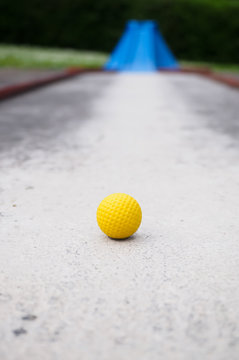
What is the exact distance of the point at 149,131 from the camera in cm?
512

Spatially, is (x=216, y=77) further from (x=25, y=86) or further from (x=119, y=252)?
(x=119, y=252)

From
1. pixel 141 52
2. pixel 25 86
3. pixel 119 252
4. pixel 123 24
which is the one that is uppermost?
pixel 123 24

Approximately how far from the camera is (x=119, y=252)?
1949 millimetres

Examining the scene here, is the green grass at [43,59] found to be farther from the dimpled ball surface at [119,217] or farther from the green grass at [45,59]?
the dimpled ball surface at [119,217]

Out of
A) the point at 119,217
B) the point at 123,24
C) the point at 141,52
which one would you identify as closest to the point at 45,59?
the point at 141,52

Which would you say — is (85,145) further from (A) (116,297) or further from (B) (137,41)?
(B) (137,41)

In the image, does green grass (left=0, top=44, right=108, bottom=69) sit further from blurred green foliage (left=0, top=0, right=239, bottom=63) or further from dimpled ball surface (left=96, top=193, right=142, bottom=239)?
dimpled ball surface (left=96, top=193, right=142, bottom=239)

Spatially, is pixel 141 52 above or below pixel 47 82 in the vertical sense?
above

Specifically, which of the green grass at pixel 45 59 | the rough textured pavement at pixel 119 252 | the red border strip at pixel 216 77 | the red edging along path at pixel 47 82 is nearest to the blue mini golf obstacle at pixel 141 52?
the green grass at pixel 45 59

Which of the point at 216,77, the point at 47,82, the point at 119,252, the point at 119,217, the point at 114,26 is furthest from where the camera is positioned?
the point at 114,26

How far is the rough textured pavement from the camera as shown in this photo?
4.26ft

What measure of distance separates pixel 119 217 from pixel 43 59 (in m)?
19.1

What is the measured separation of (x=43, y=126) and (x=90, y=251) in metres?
3.67

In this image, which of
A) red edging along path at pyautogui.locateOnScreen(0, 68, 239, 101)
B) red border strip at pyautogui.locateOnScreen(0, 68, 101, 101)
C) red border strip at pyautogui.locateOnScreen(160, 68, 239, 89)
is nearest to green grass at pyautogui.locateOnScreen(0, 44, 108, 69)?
red edging along path at pyautogui.locateOnScreen(0, 68, 239, 101)
